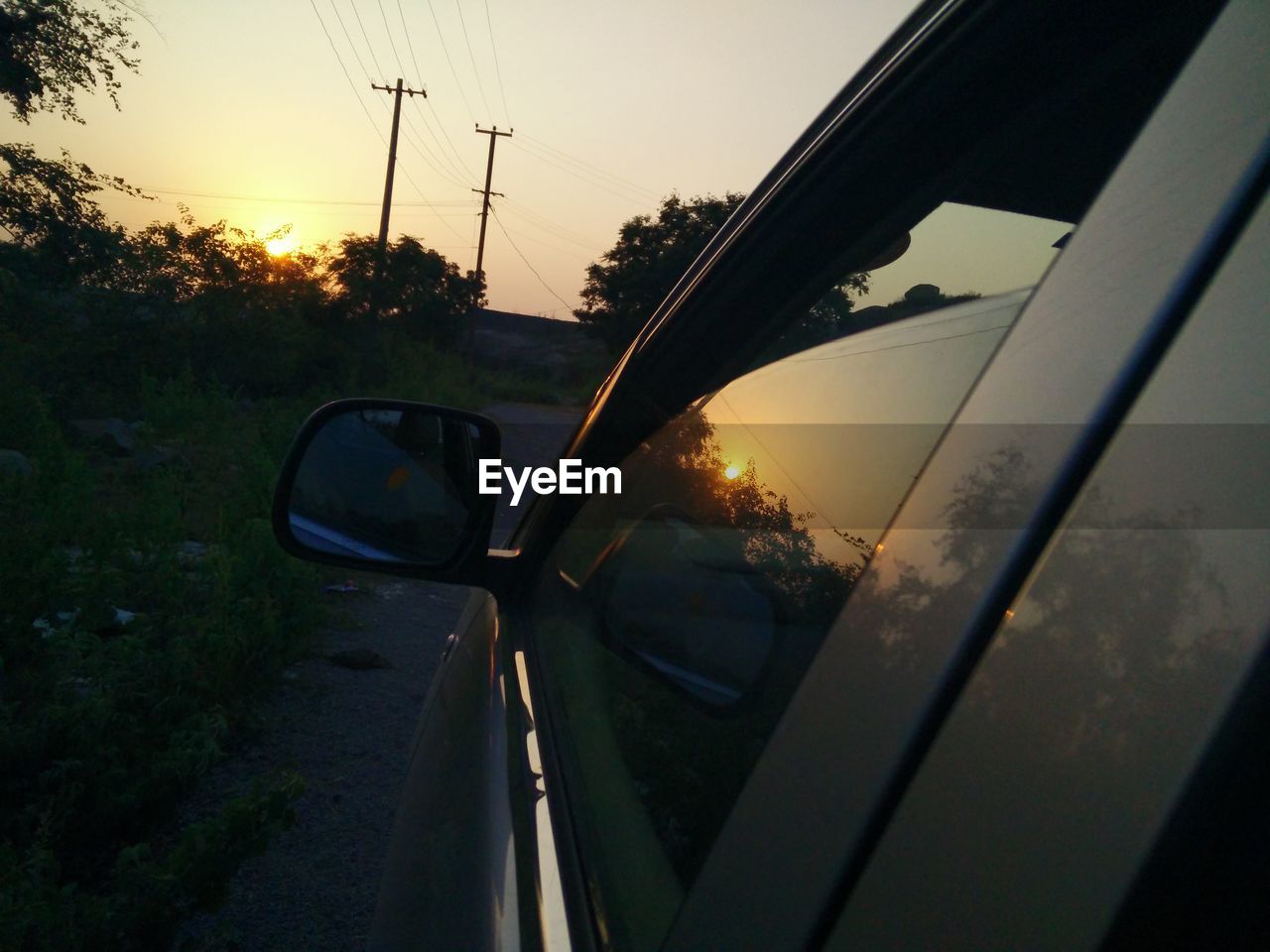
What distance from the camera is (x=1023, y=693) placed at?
0.55m

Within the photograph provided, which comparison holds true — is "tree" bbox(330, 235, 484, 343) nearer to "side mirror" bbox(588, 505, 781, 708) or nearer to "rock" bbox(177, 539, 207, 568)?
"rock" bbox(177, 539, 207, 568)

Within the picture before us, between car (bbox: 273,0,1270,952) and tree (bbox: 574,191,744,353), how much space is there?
331 centimetres

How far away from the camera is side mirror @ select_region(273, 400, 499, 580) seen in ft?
6.34

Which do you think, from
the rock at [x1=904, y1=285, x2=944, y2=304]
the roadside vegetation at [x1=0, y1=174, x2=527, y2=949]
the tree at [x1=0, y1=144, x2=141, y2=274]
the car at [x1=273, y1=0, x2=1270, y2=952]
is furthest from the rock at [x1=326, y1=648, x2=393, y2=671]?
the tree at [x1=0, y1=144, x2=141, y2=274]

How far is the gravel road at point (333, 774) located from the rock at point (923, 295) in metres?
1.22

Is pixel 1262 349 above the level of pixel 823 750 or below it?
above

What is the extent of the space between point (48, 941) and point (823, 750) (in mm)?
2390

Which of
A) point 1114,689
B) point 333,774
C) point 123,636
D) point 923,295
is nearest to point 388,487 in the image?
point 923,295

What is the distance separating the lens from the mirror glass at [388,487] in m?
1.98

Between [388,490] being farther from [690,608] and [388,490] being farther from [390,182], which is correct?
[390,182]

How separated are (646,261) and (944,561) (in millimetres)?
19132

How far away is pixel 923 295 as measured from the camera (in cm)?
106

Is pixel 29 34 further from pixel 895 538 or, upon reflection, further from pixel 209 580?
pixel 895 538

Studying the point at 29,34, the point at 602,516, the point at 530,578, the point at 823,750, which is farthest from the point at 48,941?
the point at 29,34
